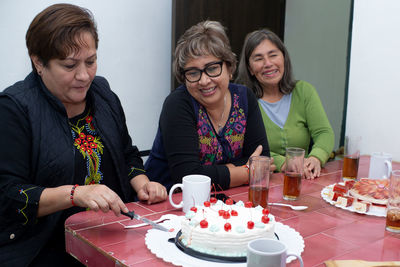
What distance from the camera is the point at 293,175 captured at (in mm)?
1444

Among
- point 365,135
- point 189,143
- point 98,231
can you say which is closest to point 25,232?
point 98,231

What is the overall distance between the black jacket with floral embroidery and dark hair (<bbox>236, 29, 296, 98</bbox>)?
1.31 m

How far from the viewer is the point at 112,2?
10.4 ft

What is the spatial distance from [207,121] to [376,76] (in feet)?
3.72

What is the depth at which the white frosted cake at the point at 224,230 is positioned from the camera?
969mm

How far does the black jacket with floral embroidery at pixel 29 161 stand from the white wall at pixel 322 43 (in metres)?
3.81

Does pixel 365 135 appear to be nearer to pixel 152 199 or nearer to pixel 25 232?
pixel 152 199

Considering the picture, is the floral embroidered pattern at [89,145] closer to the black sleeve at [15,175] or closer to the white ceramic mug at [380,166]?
the black sleeve at [15,175]

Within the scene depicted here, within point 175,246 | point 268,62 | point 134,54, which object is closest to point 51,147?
point 175,246

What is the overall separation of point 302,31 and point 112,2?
2464 mm

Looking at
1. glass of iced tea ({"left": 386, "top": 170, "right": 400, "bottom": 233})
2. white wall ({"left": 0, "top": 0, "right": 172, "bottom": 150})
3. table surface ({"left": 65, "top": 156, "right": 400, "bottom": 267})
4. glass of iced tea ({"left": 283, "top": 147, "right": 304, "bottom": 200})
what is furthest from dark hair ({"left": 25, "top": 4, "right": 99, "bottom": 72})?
white wall ({"left": 0, "top": 0, "right": 172, "bottom": 150})

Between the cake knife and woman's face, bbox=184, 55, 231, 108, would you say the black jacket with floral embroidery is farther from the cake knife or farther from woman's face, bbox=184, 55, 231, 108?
woman's face, bbox=184, 55, 231, 108

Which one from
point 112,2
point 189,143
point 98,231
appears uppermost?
point 112,2

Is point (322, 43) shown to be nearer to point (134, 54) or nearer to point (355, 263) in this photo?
point (134, 54)
